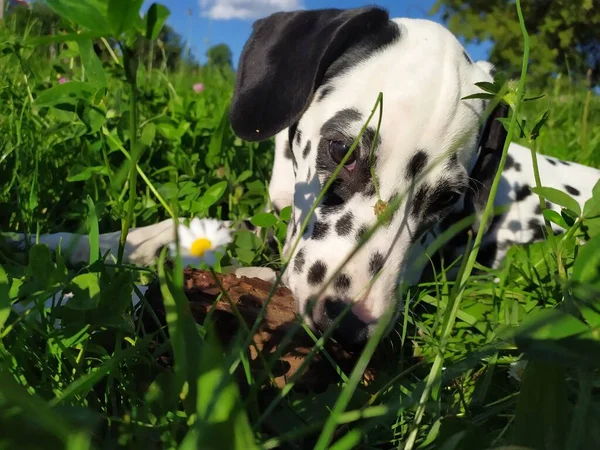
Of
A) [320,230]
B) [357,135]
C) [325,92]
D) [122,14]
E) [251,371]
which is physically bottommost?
[251,371]

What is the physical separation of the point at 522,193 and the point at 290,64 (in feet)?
5.33

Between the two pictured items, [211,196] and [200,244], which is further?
[211,196]

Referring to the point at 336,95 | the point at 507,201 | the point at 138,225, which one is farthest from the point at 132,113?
the point at 507,201

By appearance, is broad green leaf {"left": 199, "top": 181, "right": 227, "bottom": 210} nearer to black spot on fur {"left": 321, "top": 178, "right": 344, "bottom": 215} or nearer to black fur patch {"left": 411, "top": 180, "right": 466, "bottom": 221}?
black spot on fur {"left": 321, "top": 178, "right": 344, "bottom": 215}

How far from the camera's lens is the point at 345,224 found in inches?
79.3

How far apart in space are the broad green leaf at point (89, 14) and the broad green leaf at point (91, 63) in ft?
1.77

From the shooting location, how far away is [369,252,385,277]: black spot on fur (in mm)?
1878

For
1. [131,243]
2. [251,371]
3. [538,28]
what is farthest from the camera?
[538,28]

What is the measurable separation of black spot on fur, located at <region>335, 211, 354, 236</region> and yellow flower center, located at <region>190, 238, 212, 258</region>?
545mm

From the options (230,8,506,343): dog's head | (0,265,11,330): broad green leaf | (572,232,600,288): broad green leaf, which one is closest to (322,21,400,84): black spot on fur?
(230,8,506,343): dog's head

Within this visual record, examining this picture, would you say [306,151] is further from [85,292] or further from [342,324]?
[85,292]

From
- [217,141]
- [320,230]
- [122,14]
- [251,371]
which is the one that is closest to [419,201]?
[320,230]

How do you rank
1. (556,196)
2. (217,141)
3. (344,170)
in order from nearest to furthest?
1. (556,196)
2. (344,170)
3. (217,141)

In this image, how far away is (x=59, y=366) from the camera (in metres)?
1.15
